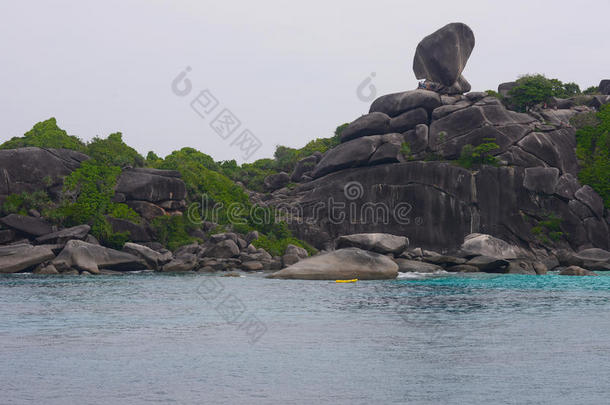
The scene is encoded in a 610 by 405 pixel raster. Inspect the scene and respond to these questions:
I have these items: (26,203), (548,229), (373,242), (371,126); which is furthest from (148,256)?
(548,229)

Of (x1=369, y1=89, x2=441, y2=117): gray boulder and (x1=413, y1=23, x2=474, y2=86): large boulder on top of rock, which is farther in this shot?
(x1=413, y1=23, x2=474, y2=86): large boulder on top of rock

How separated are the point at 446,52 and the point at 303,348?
201 ft

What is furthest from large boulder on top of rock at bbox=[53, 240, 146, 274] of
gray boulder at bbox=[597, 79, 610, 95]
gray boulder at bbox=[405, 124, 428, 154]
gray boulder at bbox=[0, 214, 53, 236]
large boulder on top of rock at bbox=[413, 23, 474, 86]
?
gray boulder at bbox=[597, 79, 610, 95]

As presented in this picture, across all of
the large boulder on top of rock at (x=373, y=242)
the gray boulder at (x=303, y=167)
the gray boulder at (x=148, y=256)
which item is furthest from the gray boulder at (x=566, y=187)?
the gray boulder at (x=148, y=256)

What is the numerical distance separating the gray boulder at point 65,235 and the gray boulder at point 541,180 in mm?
41469

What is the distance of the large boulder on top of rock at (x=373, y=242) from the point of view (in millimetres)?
43375

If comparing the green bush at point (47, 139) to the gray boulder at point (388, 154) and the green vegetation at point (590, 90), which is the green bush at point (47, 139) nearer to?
the gray boulder at point (388, 154)

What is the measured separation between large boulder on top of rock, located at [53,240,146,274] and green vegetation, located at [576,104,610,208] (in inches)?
1782

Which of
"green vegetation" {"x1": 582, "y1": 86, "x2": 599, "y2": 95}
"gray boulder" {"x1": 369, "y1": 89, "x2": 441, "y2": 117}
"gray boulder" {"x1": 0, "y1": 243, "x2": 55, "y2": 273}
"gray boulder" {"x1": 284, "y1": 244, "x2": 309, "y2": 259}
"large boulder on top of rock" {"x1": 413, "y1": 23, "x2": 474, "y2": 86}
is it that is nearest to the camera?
"gray boulder" {"x1": 0, "y1": 243, "x2": 55, "y2": 273}

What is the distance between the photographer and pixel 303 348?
16.0 meters

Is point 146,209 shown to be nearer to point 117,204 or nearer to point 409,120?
point 117,204

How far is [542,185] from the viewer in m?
62.3

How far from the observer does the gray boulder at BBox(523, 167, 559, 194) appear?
6234 centimetres

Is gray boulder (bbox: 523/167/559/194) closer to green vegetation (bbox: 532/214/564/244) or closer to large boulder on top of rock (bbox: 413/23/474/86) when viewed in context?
green vegetation (bbox: 532/214/564/244)
